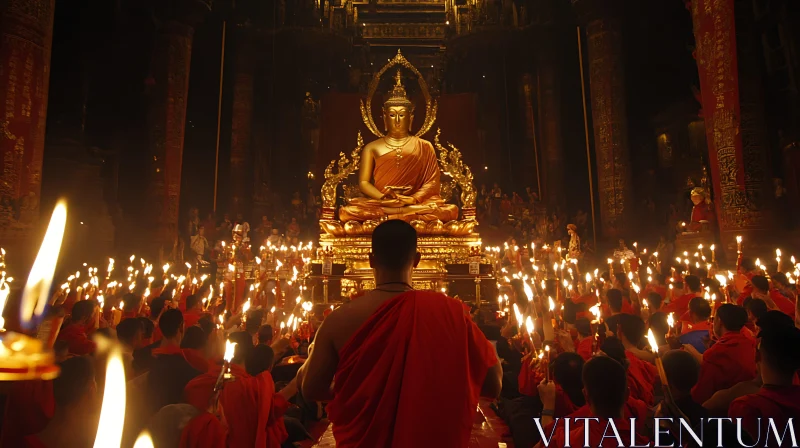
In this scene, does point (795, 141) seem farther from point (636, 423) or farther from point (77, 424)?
point (77, 424)

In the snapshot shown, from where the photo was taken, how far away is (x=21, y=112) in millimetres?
7551

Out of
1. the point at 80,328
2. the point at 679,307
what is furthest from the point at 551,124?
the point at 80,328

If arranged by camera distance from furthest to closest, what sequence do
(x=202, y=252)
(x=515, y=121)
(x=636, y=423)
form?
(x=515, y=121) → (x=202, y=252) → (x=636, y=423)

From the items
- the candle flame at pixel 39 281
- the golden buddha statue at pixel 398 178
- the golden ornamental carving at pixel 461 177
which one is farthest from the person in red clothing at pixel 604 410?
the golden ornamental carving at pixel 461 177

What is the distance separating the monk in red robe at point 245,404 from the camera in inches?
105

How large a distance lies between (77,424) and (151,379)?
2.10 feet

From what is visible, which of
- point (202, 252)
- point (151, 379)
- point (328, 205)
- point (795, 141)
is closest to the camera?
point (151, 379)

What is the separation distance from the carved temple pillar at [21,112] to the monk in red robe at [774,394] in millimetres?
8472

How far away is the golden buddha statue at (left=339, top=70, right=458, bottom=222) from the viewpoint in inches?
372

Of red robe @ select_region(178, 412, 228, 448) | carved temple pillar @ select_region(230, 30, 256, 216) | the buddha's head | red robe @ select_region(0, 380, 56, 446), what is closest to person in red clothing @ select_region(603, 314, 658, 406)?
red robe @ select_region(178, 412, 228, 448)

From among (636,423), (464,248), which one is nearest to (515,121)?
(464,248)

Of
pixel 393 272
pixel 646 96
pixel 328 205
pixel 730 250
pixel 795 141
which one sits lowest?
pixel 393 272

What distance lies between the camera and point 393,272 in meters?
2.27

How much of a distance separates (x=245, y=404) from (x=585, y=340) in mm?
2562
